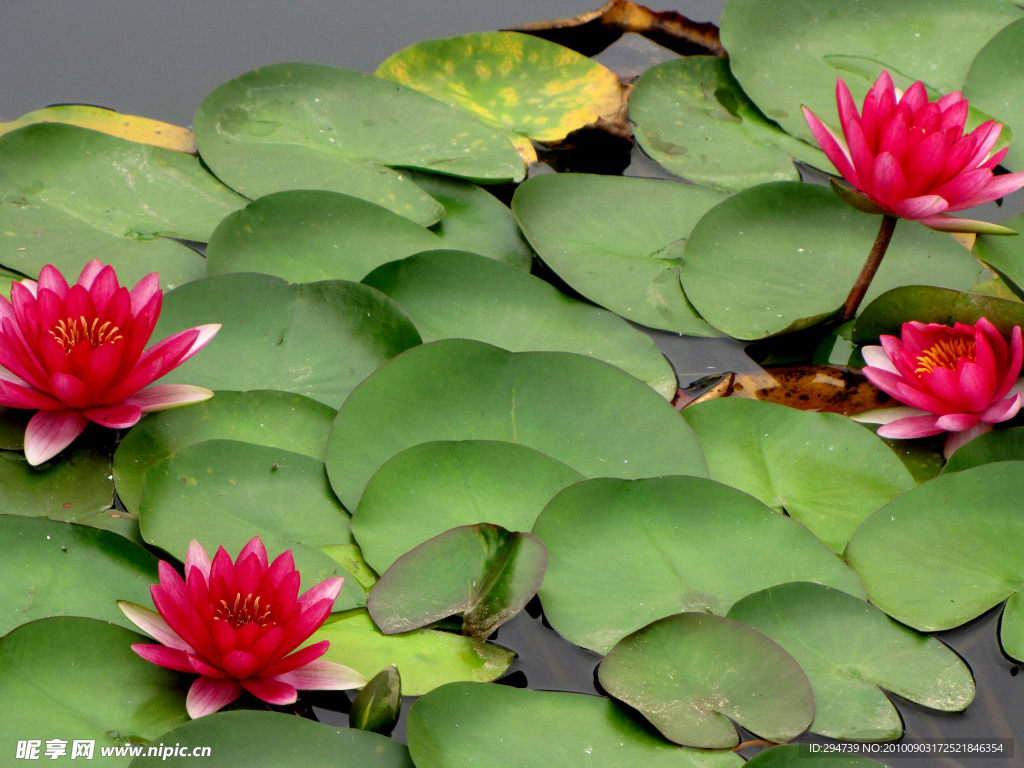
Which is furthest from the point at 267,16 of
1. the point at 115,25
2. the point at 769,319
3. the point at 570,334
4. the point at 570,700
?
the point at 570,700

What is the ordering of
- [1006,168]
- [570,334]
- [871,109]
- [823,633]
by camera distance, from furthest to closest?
1. [1006,168]
2. [570,334]
3. [871,109]
4. [823,633]

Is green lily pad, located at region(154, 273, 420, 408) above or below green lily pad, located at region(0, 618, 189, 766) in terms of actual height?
above

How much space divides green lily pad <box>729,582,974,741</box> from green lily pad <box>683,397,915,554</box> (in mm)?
210

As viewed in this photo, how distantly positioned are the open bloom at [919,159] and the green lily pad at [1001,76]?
0.85 metres

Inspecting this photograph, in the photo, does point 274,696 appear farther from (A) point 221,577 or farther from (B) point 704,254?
(B) point 704,254

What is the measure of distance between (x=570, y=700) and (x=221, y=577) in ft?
2.13

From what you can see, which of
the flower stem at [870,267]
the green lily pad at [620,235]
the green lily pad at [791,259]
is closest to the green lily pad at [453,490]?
the green lily pad at [620,235]

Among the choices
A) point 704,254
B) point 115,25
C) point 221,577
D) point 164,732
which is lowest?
point 164,732

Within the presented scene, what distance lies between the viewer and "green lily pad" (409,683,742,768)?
1334 millimetres

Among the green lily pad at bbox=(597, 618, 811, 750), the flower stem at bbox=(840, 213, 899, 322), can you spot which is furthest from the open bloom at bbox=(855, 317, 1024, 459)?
the green lily pad at bbox=(597, 618, 811, 750)

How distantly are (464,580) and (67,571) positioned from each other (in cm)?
74

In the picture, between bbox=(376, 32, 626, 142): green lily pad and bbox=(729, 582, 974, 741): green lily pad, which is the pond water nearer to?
bbox=(376, 32, 626, 142): green lily pad

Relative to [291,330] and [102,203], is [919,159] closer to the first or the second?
[291,330]

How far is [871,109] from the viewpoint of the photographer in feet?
6.29
